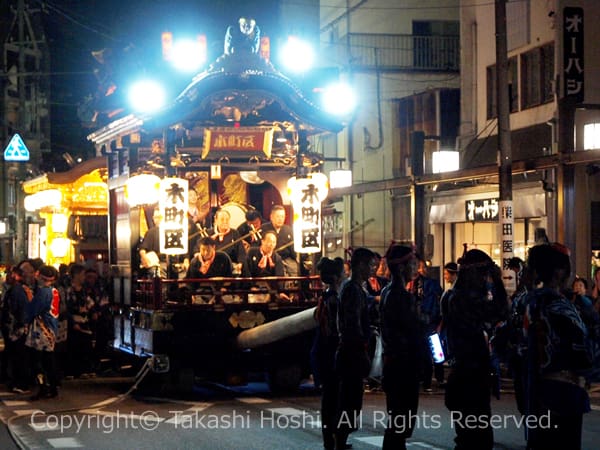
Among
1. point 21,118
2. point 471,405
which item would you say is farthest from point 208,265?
point 21,118

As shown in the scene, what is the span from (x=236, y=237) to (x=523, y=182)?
8.99m

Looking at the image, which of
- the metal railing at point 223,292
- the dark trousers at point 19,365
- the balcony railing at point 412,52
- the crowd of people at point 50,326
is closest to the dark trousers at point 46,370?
the crowd of people at point 50,326

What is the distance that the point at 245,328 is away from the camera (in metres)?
15.7

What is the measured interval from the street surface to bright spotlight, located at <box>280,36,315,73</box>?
5.44 m

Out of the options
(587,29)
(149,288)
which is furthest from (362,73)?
(149,288)

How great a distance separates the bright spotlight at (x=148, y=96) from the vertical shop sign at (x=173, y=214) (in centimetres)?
132

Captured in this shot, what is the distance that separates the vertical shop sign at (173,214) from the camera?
1703cm

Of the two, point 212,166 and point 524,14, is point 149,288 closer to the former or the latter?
point 212,166

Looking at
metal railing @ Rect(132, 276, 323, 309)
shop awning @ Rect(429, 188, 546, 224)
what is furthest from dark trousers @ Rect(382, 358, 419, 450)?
shop awning @ Rect(429, 188, 546, 224)

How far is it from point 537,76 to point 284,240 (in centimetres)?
973

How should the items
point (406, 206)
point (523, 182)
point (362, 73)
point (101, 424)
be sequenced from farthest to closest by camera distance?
1. point (362, 73)
2. point (406, 206)
3. point (523, 182)
4. point (101, 424)

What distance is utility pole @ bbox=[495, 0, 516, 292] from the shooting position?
62.0ft

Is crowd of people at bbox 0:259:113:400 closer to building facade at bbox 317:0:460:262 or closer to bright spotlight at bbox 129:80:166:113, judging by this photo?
bright spotlight at bbox 129:80:166:113

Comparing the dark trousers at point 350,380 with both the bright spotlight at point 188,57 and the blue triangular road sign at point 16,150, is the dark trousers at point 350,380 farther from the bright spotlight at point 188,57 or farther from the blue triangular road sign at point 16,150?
the blue triangular road sign at point 16,150
